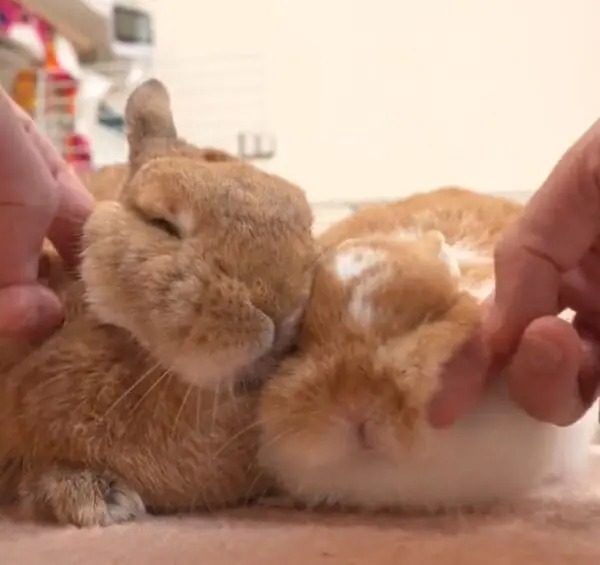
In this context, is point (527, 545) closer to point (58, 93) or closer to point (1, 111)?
point (1, 111)

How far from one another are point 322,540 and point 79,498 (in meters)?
0.17

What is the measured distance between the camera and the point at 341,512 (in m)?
0.68

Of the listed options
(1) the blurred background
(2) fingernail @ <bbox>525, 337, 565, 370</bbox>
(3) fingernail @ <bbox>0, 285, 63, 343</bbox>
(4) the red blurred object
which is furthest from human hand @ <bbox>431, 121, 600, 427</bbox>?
(1) the blurred background

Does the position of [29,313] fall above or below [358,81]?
below

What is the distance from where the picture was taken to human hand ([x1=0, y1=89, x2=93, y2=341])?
689 mm

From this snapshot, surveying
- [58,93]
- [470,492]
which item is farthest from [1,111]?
[58,93]

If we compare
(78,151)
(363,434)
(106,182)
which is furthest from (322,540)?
(78,151)

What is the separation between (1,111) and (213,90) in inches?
69.4

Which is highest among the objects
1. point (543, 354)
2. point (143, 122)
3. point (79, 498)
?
point (143, 122)

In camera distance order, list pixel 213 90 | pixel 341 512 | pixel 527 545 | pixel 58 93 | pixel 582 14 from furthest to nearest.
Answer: pixel 213 90 < pixel 582 14 < pixel 58 93 < pixel 341 512 < pixel 527 545

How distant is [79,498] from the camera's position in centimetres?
66

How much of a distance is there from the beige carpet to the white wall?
66.7 inches

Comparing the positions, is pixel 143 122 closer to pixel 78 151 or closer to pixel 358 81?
pixel 78 151

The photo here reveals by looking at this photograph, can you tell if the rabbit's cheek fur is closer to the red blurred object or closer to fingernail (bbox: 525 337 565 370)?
fingernail (bbox: 525 337 565 370)
